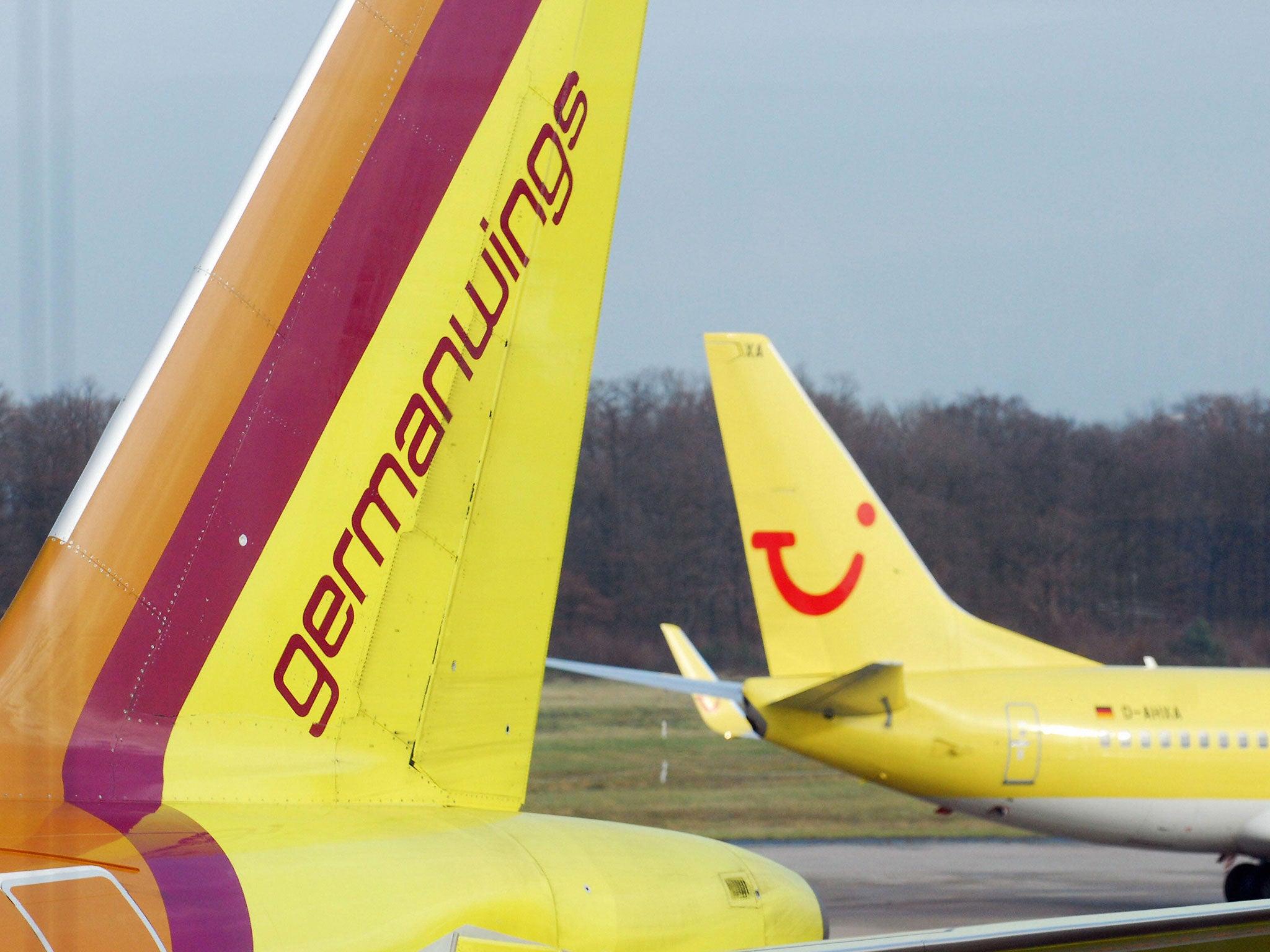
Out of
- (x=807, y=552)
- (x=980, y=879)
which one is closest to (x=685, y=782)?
(x=980, y=879)

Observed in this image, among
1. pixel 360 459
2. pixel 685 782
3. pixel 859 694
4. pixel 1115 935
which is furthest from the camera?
pixel 685 782

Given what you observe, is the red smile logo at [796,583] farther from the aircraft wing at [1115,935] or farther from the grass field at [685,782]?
the aircraft wing at [1115,935]

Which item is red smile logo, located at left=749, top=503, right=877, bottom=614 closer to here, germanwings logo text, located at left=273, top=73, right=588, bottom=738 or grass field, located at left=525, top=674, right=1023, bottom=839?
grass field, located at left=525, top=674, right=1023, bottom=839

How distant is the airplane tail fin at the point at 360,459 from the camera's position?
281cm

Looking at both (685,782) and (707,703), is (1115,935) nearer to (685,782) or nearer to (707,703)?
(707,703)

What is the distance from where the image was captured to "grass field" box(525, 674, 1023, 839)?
55.6 feet

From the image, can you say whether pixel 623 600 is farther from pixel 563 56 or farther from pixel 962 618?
pixel 563 56

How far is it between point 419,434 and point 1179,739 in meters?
10.3

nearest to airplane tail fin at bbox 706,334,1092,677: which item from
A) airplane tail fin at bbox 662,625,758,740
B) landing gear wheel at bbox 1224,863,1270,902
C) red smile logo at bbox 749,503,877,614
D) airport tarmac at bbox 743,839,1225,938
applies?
red smile logo at bbox 749,503,877,614

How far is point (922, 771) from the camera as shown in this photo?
11.4 meters

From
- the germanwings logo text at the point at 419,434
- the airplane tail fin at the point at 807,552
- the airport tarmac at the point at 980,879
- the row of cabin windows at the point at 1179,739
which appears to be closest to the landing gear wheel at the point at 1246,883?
the airport tarmac at the point at 980,879

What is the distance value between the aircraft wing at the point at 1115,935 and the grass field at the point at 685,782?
1338 centimetres

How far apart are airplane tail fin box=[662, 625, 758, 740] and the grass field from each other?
1182mm

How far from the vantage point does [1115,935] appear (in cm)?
246
